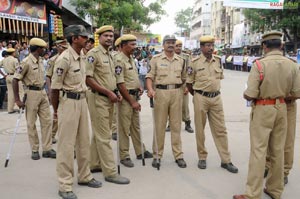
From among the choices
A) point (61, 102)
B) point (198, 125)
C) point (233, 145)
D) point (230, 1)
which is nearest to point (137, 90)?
point (198, 125)

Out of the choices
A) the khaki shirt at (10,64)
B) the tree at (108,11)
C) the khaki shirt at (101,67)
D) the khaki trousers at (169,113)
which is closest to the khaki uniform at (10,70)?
the khaki shirt at (10,64)

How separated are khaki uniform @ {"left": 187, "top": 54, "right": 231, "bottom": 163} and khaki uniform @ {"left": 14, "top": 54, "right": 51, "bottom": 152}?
2.43 metres

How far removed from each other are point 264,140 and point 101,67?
88.7 inches

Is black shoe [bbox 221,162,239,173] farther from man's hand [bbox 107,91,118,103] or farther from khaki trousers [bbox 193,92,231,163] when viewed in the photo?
man's hand [bbox 107,91,118,103]

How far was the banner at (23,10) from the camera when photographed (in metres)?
14.4

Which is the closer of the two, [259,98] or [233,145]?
[259,98]

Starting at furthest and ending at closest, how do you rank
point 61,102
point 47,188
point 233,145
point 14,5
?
point 14,5, point 233,145, point 47,188, point 61,102

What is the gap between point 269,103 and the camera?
14.1 feet

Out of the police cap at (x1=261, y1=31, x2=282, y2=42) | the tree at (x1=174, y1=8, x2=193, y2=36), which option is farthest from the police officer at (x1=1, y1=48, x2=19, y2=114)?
the tree at (x1=174, y1=8, x2=193, y2=36)

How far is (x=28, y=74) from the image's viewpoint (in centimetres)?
633

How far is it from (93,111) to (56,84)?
791mm

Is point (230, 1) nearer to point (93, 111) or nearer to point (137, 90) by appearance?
point (137, 90)

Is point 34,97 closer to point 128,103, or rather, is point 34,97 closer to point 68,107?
point 128,103

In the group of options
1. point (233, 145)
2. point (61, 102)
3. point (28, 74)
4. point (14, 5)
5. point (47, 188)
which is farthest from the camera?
point (14, 5)
